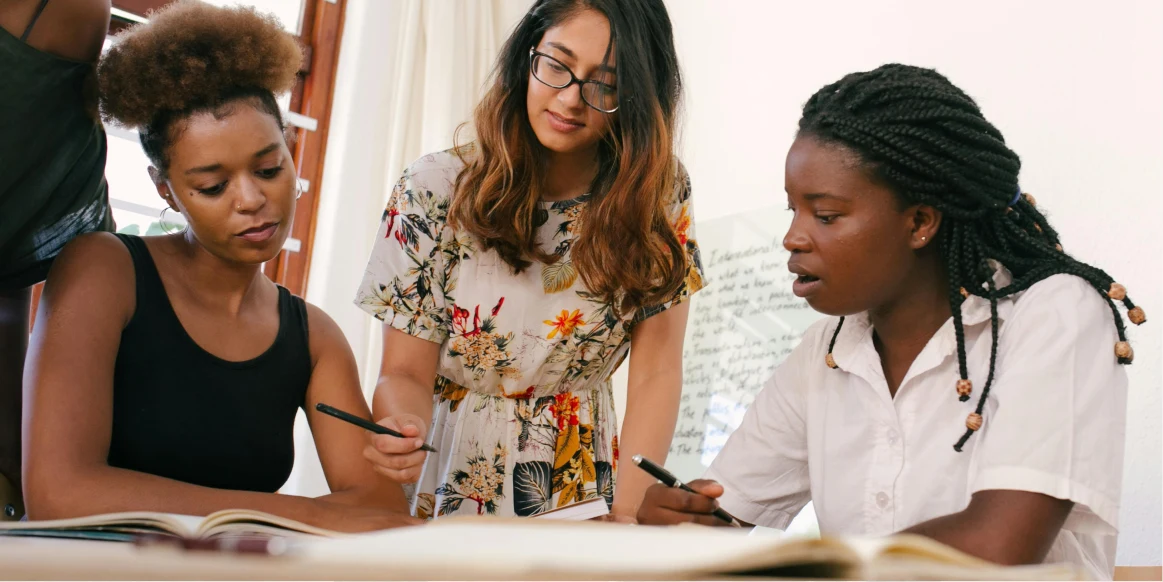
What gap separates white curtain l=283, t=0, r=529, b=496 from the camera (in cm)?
261

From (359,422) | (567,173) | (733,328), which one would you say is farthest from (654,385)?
(733,328)

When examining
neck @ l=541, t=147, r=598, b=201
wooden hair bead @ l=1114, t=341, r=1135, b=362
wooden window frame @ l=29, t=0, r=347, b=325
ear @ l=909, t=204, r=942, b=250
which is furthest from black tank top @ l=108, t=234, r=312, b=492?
wooden window frame @ l=29, t=0, r=347, b=325

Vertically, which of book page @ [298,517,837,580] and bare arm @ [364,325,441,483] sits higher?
bare arm @ [364,325,441,483]

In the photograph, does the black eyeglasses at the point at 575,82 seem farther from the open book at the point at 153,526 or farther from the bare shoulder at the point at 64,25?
the open book at the point at 153,526

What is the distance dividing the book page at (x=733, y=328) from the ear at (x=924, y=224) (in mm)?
1087

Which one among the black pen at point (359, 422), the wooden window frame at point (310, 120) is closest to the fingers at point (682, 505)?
the black pen at point (359, 422)

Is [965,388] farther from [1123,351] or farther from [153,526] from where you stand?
[153,526]

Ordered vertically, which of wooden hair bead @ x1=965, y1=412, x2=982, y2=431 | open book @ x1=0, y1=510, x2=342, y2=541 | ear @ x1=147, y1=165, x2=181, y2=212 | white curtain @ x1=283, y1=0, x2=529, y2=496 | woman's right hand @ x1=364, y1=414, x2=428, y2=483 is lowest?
open book @ x1=0, y1=510, x2=342, y2=541

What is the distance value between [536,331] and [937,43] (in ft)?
3.74

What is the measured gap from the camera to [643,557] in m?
0.43

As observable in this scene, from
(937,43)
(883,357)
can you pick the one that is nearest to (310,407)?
(883,357)

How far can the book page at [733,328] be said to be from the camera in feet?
7.45

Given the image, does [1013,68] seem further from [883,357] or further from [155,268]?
[155,268]

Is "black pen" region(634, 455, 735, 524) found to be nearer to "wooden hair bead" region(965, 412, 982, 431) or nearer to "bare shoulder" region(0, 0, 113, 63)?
"wooden hair bead" region(965, 412, 982, 431)
